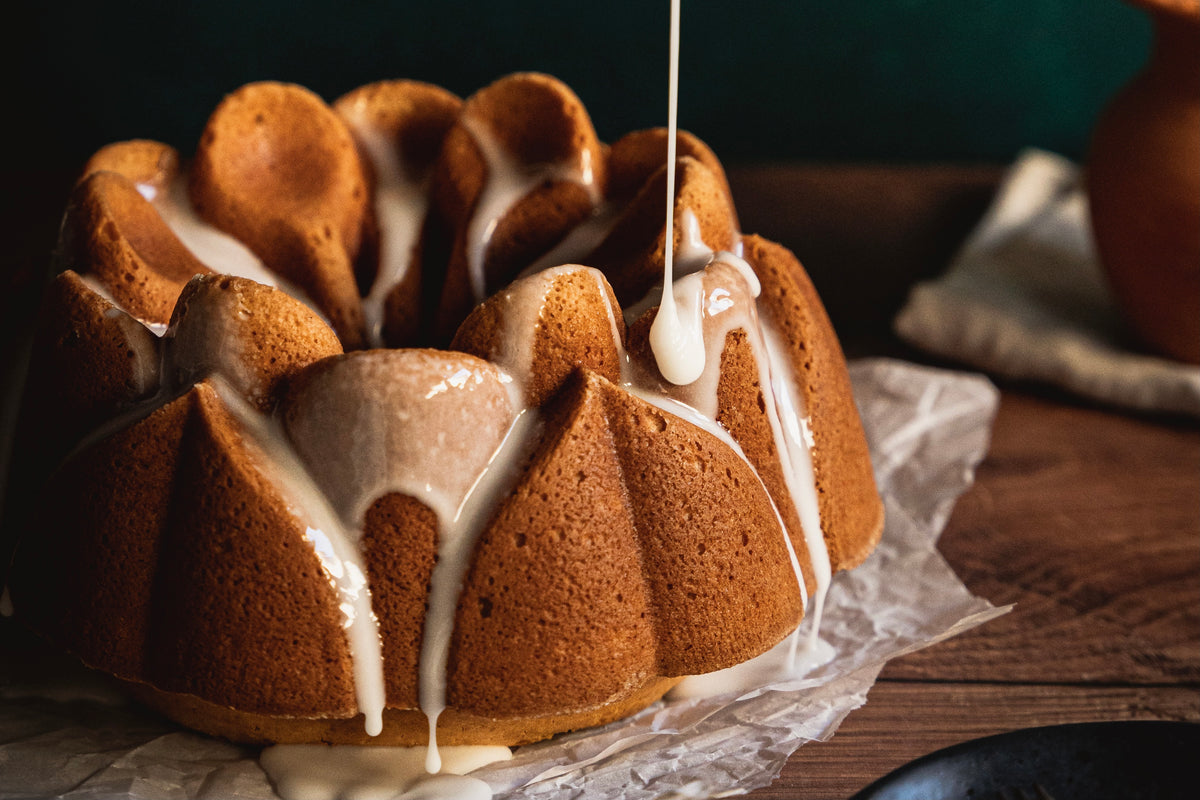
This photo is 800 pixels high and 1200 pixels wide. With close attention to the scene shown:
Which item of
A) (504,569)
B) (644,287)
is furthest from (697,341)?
(504,569)

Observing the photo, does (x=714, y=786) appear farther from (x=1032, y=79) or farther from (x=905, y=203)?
(x=1032, y=79)

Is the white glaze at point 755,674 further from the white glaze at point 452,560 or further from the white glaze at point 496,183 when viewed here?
the white glaze at point 496,183

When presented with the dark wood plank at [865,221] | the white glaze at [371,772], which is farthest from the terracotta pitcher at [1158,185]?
the white glaze at [371,772]

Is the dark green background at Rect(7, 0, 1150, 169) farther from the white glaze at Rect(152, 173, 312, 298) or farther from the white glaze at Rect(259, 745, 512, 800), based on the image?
the white glaze at Rect(259, 745, 512, 800)

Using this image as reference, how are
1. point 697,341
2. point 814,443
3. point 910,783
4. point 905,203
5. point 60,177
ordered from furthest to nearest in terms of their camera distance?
1. point 905,203
2. point 60,177
3. point 814,443
4. point 697,341
5. point 910,783

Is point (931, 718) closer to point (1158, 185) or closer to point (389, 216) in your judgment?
point (389, 216)

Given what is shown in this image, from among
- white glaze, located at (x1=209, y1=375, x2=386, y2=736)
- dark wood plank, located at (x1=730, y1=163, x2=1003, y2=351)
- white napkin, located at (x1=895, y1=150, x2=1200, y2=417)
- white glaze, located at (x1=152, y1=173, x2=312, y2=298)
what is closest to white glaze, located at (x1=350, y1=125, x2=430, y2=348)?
white glaze, located at (x1=152, y1=173, x2=312, y2=298)

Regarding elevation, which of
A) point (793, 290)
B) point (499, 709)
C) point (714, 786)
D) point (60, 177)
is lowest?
point (714, 786)
